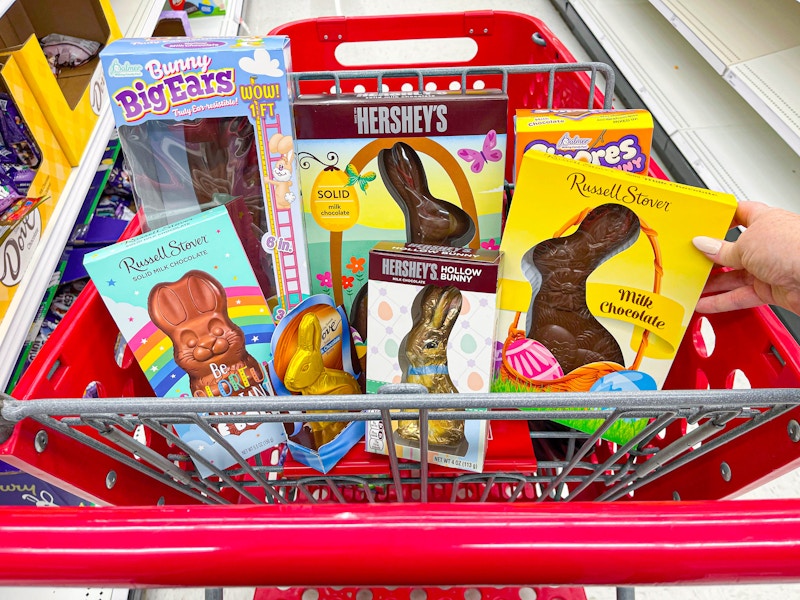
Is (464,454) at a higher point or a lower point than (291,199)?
lower

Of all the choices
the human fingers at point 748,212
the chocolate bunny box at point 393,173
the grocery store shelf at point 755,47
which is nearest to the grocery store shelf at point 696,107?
the grocery store shelf at point 755,47

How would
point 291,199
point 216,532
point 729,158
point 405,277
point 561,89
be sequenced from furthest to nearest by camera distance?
point 729,158 → point 561,89 → point 291,199 → point 405,277 → point 216,532

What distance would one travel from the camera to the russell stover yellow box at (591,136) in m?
0.73

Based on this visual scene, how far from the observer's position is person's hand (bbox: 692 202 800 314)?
2.01 feet

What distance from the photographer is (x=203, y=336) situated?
0.73m

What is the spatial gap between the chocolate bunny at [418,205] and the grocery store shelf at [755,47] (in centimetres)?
119

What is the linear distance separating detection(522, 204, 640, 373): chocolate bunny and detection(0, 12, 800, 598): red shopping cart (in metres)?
0.12

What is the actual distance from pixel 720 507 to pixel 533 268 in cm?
37

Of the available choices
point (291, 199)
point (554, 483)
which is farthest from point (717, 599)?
point (291, 199)

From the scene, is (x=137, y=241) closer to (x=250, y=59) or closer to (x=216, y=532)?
(x=250, y=59)

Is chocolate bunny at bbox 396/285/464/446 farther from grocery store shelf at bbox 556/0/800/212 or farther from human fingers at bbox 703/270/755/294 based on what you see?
grocery store shelf at bbox 556/0/800/212

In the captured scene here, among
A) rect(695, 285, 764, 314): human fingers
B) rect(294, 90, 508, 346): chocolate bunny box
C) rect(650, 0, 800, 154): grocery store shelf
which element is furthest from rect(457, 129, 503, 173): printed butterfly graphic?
rect(650, 0, 800, 154): grocery store shelf

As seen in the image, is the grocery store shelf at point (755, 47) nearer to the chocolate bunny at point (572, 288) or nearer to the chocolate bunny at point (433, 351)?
the chocolate bunny at point (572, 288)

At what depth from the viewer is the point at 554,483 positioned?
69 cm
